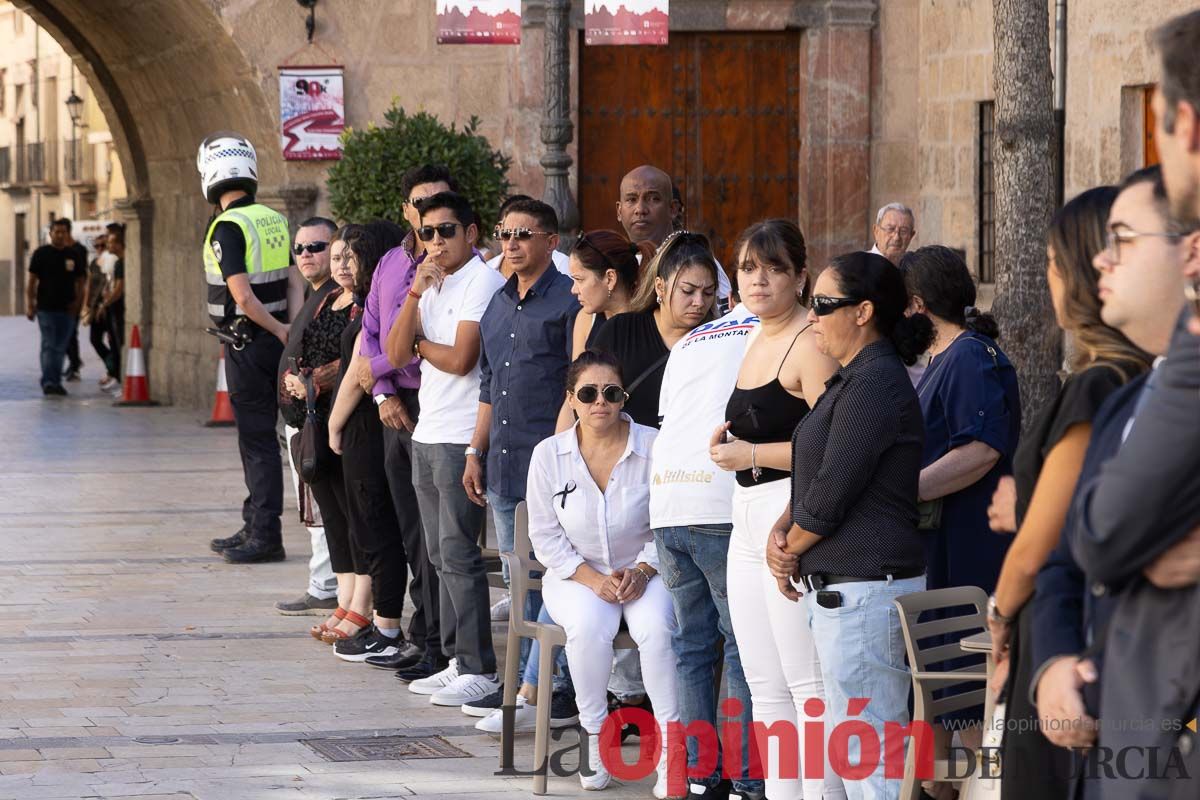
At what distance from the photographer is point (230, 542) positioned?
33.7 feet

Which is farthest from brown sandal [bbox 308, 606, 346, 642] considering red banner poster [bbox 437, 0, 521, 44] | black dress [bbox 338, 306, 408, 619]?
red banner poster [bbox 437, 0, 521, 44]

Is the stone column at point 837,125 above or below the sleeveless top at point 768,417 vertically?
above

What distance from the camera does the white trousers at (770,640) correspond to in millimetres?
5027

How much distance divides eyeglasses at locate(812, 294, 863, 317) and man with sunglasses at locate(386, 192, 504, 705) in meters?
2.44

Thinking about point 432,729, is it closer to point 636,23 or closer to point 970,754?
point 970,754

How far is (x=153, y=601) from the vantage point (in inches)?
355

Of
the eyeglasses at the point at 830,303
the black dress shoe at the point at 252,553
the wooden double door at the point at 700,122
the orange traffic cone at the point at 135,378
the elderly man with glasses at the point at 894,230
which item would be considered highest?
the wooden double door at the point at 700,122

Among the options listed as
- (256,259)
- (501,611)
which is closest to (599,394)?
(501,611)

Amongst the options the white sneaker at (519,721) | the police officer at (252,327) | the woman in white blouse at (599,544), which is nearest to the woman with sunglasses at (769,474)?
the woman in white blouse at (599,544)

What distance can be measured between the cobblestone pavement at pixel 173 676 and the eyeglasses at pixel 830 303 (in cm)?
179

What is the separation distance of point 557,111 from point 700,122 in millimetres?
4348

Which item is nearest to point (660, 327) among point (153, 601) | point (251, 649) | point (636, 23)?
point (251, 649)

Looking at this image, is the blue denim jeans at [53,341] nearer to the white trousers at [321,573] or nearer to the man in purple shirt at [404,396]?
the white trousers at [321,573]

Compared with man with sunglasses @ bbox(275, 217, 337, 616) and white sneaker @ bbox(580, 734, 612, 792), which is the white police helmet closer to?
man with sunglasses @ bbox(275, 217, 337, 616)
